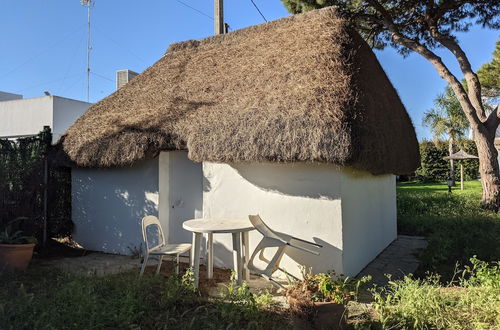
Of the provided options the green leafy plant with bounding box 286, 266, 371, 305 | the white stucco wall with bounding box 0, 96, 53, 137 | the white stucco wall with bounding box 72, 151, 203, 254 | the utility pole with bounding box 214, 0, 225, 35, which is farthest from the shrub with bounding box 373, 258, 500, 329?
the white stucco wall with bounding box 0, 96, 53, 137

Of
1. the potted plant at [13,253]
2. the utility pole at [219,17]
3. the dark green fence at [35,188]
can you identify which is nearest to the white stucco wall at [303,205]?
the potted plant at [13,253]

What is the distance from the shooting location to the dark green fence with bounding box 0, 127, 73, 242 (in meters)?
6.91

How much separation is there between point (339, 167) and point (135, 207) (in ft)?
13.7

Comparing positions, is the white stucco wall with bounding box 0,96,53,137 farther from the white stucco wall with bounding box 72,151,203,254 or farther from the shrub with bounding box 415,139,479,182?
the shrub with bounding box 415,139,479,182

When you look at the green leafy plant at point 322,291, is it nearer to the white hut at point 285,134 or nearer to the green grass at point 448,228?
the white hut at point 285,134

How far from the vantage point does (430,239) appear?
7.30 meters

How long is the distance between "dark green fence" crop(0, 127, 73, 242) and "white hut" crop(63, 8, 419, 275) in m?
0.44

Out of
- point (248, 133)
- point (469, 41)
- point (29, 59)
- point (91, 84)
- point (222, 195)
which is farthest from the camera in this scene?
point (29, 59)

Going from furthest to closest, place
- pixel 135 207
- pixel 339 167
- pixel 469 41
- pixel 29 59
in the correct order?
pixel 29 59 → pixel 469 41 → pixel 135 207 → pixel 339 167

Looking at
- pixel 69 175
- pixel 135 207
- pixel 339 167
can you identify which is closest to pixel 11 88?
pixel 69 175

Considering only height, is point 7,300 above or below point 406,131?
below

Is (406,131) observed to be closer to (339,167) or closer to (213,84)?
(339,167)

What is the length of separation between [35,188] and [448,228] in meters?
9.14

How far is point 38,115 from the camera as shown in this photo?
16.4 metres
